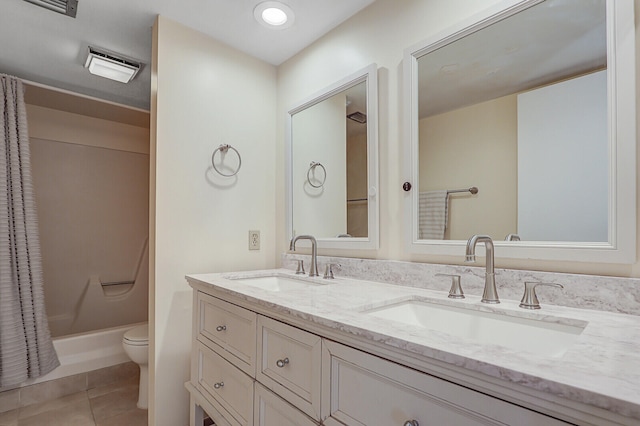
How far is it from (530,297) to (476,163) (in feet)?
1.66

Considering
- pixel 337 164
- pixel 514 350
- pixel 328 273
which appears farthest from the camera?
pixel 337 164

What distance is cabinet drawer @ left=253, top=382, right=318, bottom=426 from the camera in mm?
914

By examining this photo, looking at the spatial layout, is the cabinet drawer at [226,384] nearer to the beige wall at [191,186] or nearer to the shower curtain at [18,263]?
the beige wall at [191,186]

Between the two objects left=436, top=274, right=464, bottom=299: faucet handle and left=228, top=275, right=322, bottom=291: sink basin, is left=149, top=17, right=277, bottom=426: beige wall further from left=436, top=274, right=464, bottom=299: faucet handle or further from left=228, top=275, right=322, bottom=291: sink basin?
left=436, top=274, right=464, bottom=299: faucet handle

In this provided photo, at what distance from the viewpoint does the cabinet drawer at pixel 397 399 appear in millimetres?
553

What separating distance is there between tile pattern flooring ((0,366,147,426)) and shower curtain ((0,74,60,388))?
0.20 m

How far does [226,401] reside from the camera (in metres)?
1.27

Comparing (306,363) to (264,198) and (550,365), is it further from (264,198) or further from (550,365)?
(264,198)

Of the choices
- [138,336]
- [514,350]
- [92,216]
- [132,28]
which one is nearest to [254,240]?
[138,336]

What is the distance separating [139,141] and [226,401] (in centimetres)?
283

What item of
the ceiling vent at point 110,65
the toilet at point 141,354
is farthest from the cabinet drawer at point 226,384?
the ceiling vent at point 110,65

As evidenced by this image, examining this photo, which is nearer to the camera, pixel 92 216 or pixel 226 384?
pixel 226 384

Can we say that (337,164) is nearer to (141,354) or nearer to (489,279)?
(489,279)

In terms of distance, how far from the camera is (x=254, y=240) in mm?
2033
